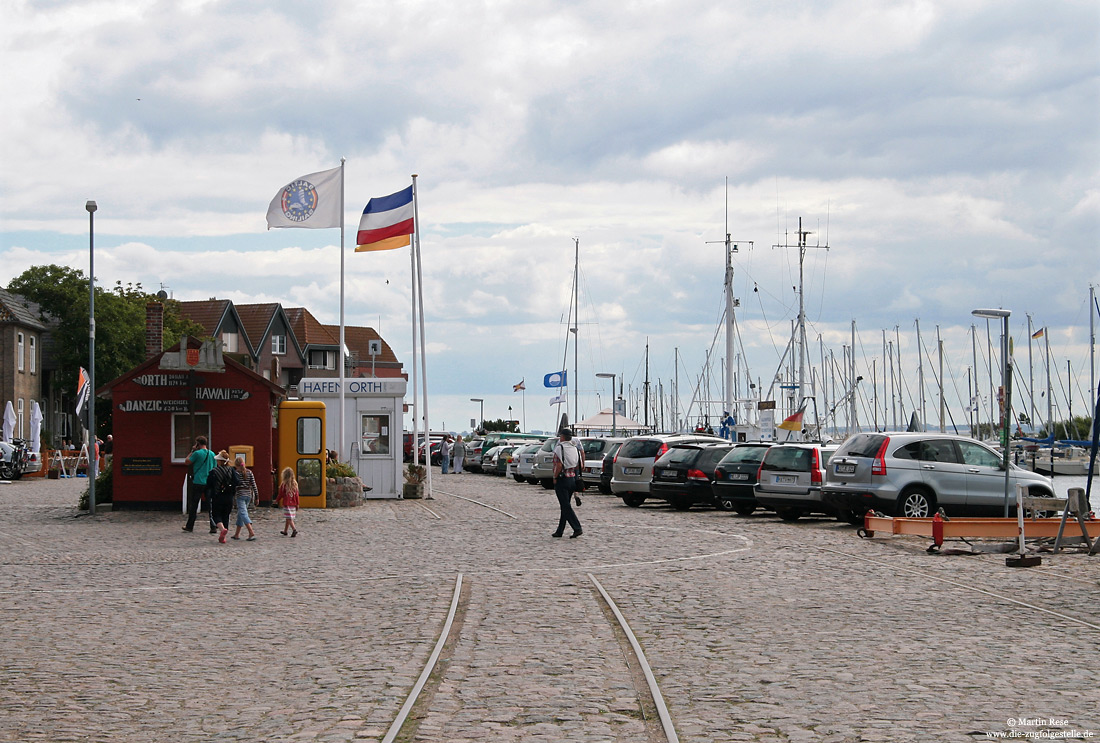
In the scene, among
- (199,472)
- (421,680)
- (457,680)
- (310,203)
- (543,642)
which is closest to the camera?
(421,680)

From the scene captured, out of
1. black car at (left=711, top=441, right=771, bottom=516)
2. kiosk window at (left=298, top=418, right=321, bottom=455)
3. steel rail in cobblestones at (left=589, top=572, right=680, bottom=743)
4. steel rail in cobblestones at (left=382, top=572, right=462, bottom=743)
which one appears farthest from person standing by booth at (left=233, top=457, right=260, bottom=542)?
black car at (left=711, top=441, right=771, bottom=516)

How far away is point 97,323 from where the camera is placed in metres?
66.4

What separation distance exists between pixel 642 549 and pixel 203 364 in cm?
1176

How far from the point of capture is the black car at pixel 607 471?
3434cm

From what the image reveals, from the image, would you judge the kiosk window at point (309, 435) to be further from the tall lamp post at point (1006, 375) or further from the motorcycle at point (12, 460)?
the motorcycle at point (12, 460)

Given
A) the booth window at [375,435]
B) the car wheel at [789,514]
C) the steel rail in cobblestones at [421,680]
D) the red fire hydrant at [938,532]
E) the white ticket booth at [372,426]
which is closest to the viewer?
the steel rail in cobblestones at [421,680]

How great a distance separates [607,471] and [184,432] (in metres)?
12.8

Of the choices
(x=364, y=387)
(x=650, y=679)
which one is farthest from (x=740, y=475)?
(x=650, y=679)

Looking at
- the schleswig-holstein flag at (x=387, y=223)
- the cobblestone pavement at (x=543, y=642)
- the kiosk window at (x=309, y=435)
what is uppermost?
the schleswig-holstein flag at (x=387, y=223)

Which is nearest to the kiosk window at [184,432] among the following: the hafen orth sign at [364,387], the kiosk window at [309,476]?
the kiosk window at [309,476]

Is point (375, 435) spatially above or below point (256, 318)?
below

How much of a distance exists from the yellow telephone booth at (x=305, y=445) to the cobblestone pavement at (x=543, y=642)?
28.8 feet

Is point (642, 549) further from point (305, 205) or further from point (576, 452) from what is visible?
point (305, 205)

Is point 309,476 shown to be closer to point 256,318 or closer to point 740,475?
point 740,475
